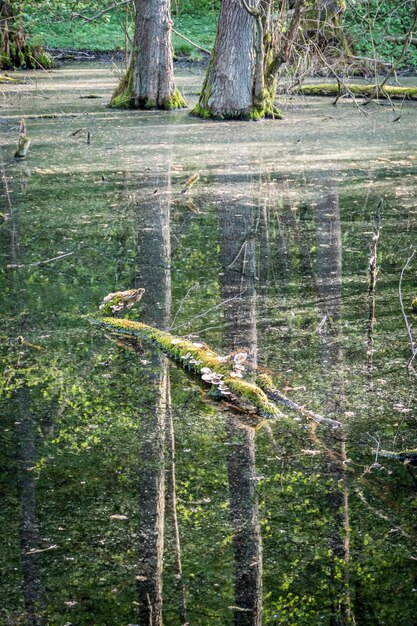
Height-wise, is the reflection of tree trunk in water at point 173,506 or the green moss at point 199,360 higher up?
the green moss at point 199,360

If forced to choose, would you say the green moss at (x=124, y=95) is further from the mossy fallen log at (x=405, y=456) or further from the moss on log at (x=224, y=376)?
the mossy fallen log at (x=405, y=456)

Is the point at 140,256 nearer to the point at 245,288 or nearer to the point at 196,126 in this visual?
the point at 245,288

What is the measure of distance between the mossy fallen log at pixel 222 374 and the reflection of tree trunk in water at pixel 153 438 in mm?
137

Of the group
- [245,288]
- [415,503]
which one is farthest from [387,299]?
[415,503]

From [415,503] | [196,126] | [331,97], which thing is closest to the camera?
[415,503]

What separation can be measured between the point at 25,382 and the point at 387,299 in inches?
103

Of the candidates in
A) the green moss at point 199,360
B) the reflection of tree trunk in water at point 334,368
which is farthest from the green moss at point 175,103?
the green moss at point 199,360

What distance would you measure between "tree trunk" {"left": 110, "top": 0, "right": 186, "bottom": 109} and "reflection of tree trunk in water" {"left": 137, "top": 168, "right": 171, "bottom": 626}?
9101mm

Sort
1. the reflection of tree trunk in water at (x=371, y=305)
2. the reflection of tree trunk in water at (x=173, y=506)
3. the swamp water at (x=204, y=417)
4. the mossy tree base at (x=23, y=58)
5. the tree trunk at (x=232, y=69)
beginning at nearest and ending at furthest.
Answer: the reflection of tree trunk in water at (x=173, y=506) → the swamp water at (x=204, y=417) → the reflection of tree trunk in water at (x=371, y=305) → the tree trunk at (x=232, y=69) → the mossy tree base at (x=23, y=58)

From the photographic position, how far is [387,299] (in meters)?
6.57

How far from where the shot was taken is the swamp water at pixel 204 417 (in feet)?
10.6

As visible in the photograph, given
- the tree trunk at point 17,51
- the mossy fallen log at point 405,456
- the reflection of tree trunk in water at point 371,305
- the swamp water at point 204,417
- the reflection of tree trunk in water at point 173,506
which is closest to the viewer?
the reflection of tree trunk in water at point 173,506

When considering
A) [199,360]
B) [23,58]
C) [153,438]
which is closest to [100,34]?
[23,58]

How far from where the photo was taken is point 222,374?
16.3ft
